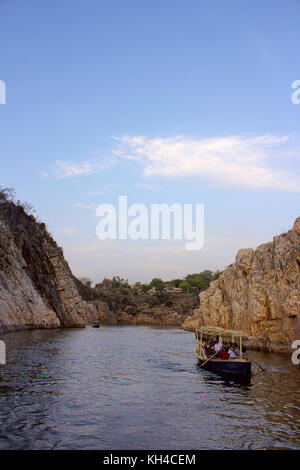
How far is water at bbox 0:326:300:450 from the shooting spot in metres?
12.8

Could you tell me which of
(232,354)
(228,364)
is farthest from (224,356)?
(228,364)

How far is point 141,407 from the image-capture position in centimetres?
1730

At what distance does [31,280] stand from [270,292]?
43743 mm

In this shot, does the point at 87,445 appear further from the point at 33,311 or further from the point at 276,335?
the point at 33,311

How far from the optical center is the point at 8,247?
58188 mm

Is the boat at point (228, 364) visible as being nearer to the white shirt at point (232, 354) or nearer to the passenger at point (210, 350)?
the passenger at point (210, 350)

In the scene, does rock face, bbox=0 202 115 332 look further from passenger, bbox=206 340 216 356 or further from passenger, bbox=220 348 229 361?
passenger, bbox=220 348 229 361

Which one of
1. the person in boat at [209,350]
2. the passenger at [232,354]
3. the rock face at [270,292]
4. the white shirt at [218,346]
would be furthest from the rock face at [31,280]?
the passenger at [232,354]

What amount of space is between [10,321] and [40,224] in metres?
41.3

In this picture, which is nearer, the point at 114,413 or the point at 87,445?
the point at 87,445

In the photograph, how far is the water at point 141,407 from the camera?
42.0 feet

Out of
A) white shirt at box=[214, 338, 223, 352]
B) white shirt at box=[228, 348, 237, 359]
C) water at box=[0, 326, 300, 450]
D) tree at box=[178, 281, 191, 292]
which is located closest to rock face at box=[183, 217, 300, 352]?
water at box=[0, 326, 300, 450]

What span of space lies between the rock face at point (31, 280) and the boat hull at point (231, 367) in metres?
28.8
